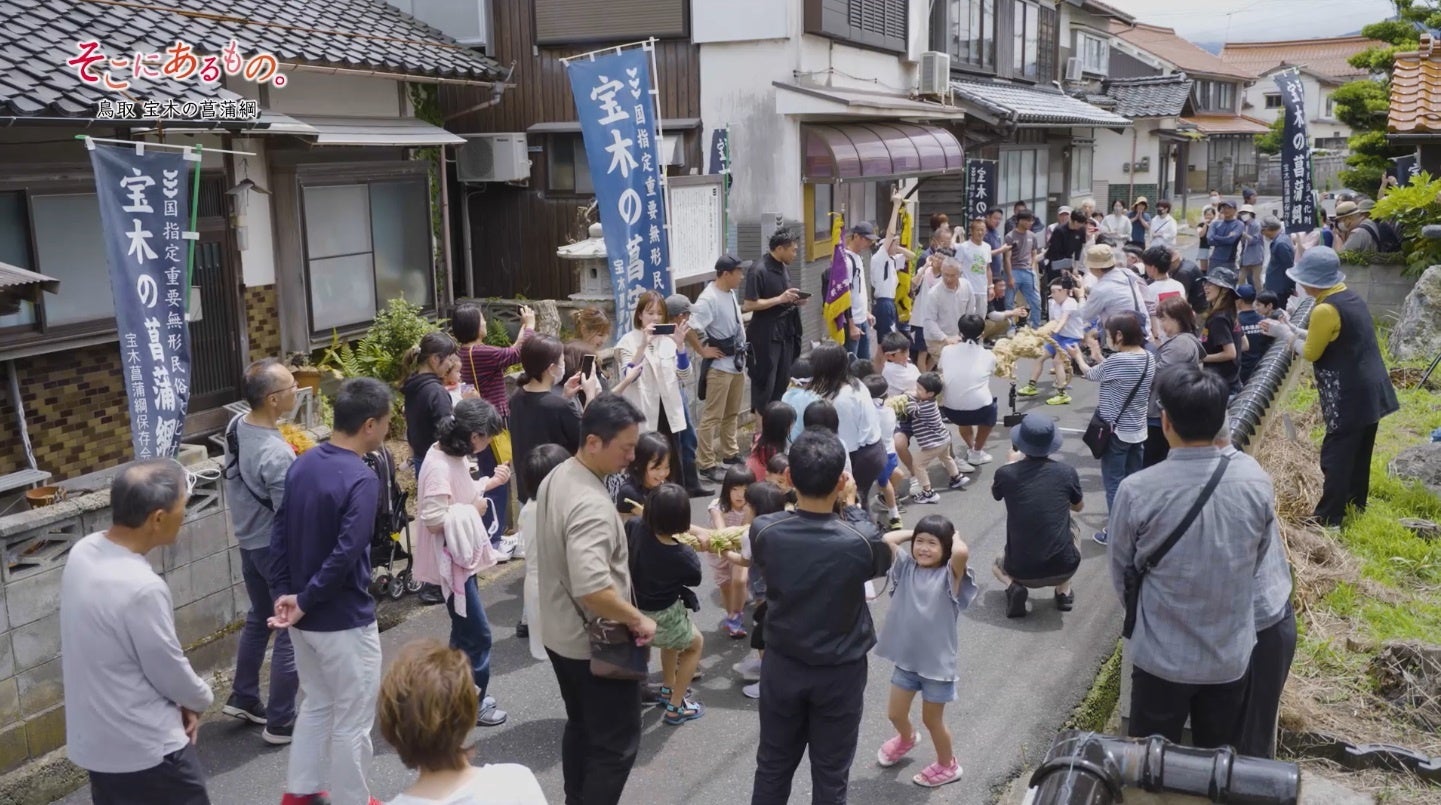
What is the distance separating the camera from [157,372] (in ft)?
23.7

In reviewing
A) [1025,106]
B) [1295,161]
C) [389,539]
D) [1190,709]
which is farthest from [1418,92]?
[389,539]

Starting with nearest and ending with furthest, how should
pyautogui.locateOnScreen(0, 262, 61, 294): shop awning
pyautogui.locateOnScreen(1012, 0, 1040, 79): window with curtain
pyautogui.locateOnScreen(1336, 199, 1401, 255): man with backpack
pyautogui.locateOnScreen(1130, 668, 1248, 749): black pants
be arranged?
pyautogui.locateOnScreen(1130, 668, 1248, 749): black pants, pyautogui.locateOnScreen(0, 262, 61, 294): shop awning, pyautogui.locateOnScreen(1336, 199, 1401, 255): man with backpack, pyautogui.locateOnScreen(1012, 0, 1040, 79): window with curtain

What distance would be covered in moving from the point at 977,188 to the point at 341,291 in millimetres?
10740

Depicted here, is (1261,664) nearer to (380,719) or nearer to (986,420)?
(380,719)

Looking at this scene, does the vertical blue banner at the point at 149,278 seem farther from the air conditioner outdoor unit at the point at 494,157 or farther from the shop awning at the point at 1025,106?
the shop awning at the point at 1025,106

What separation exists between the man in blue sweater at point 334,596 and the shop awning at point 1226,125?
4717 cm

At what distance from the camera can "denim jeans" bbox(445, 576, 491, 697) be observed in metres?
5.93

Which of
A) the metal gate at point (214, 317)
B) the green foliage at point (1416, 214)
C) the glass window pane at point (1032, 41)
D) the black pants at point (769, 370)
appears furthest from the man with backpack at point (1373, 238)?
the metal gate at point (214, 317)

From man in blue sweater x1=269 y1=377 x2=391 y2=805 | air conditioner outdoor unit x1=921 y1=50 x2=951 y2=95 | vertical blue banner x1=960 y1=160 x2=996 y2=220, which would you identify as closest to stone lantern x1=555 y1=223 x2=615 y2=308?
man in blue sweater x1=269 y1=377 x2=391 y2=805

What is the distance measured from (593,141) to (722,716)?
5.36m

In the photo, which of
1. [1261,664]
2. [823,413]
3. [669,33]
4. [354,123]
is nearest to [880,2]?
[669,33]

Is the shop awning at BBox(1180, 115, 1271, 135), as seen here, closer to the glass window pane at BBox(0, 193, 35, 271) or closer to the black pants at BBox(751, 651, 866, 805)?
the glass window pane at BBox(0, 193, 35, 271)

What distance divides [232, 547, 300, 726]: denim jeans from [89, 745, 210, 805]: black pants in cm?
169

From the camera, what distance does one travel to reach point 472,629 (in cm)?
597
